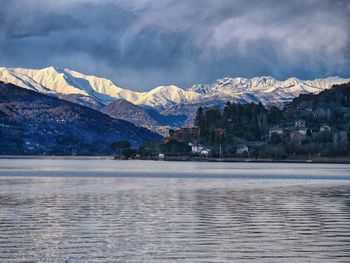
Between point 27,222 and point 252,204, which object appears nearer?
point 27,222

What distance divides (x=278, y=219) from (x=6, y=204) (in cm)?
2350

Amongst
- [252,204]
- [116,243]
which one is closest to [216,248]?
[116,243]

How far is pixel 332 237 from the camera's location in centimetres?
4406

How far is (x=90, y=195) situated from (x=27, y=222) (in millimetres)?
28742

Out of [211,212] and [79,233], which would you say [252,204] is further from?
[79,233]

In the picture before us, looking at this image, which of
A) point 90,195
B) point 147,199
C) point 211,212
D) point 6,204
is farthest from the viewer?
point 90,195

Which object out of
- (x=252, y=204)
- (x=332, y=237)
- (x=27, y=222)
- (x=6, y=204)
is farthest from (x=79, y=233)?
(x=252, y=204)

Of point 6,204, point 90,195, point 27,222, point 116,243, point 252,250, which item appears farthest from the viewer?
point 90,195

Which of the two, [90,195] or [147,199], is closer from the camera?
[147,199]

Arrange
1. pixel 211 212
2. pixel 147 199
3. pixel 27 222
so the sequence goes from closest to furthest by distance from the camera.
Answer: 1. pixel 27 222
2. pixel 211 212
3. pixel 147 199

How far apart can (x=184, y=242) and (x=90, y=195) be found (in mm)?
39130

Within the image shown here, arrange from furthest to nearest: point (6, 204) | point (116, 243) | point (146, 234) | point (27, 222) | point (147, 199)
Result: point (147, 199) < point (6, 204) < point (27, 222) < point (146, 234) < point (116, 243)

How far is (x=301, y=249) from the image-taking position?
39.4 m

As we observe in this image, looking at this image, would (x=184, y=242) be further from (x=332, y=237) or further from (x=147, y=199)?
(x=147, y=199)
